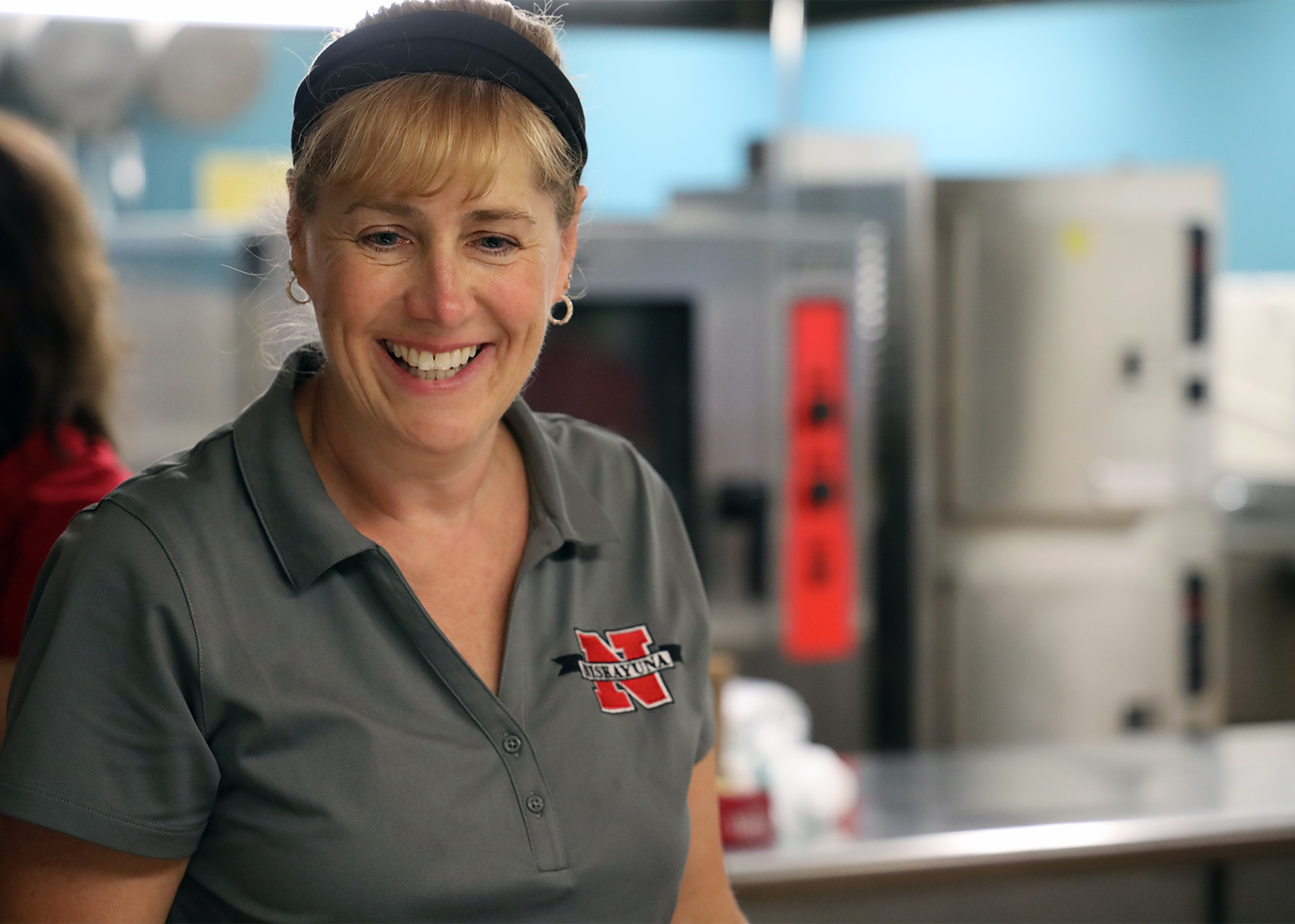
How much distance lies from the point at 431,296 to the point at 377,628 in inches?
10.2

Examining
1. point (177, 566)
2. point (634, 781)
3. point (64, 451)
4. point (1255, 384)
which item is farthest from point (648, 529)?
point (1255, 384)

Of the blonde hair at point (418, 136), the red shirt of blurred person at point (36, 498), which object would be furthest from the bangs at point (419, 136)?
the red shirt of blurred person at point (36, 498)

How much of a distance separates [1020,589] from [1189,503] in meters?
0.50

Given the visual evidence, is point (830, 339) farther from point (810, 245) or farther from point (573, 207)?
point (573, 207)

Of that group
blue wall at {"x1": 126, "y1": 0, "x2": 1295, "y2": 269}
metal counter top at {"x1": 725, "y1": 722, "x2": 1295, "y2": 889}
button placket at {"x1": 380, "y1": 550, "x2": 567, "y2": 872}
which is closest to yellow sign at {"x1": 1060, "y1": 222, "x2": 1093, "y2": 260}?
blue wall at {"x1": 126, "y1": 0, "x2": 1295, "y2": 269}

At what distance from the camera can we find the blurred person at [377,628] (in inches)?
36.1

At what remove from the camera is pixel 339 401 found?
1067 millimetres

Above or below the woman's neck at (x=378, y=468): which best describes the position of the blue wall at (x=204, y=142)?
above

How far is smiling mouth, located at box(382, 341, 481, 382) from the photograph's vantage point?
1008mm

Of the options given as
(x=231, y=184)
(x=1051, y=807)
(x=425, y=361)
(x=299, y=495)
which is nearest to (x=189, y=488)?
(x=299, y=495)

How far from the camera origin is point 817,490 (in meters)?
3.33

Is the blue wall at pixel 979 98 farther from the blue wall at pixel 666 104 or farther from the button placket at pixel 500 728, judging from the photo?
the button placket at pixel 500 728

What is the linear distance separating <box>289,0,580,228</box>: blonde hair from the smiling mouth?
120mm

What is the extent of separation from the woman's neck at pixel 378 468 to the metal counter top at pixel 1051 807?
3.41ft
